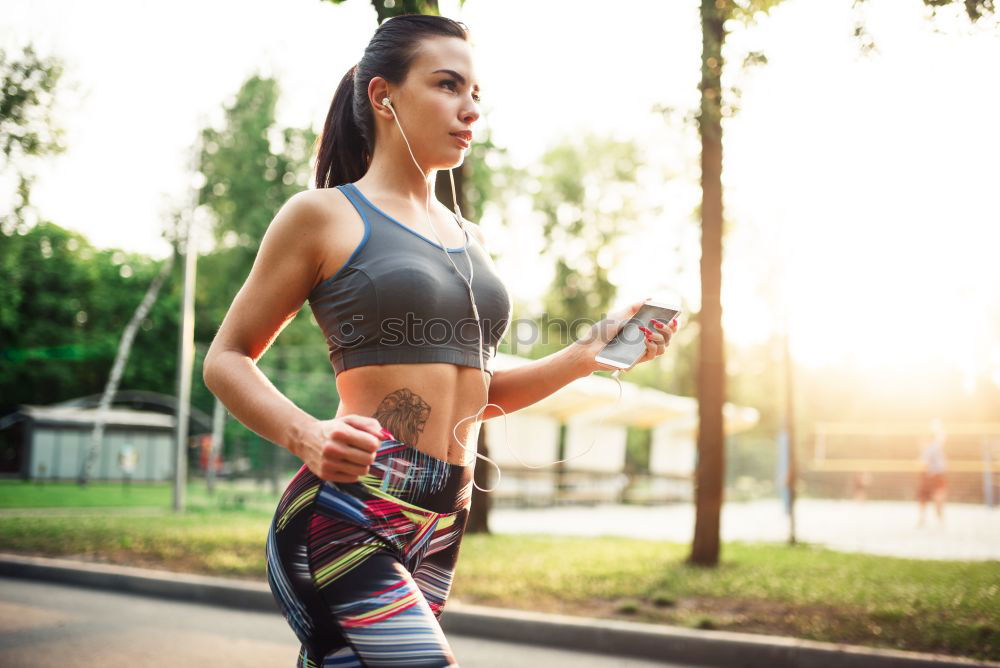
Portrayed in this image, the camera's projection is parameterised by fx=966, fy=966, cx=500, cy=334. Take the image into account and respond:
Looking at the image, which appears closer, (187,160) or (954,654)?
(954,654)

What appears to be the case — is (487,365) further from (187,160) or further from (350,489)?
(187,160)

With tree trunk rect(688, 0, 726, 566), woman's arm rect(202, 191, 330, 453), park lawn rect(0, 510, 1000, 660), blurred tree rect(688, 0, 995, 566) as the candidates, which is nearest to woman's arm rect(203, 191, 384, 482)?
woman's arm rect(202, 191, 330, 453)

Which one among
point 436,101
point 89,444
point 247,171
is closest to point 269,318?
point 436,101

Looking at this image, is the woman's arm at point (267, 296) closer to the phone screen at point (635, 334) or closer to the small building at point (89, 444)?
the phone screen at point (635, 334)

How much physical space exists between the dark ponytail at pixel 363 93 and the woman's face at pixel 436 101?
0.09ft

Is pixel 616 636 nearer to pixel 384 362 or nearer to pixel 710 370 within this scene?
pixel 710 370

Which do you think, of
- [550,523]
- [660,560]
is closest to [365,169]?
[660,560]

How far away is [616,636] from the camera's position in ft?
20.8

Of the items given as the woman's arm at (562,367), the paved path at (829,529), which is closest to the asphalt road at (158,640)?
the woman's arm at (562,367)

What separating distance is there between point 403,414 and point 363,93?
2.44ft

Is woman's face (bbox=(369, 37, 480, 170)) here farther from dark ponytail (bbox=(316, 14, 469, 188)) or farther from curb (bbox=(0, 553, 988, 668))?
curb (bbox=(0, 553, 988, 668))

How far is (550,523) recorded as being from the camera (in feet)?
54.3

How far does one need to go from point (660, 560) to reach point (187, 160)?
1388cm

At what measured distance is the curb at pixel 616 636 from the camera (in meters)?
5.62
